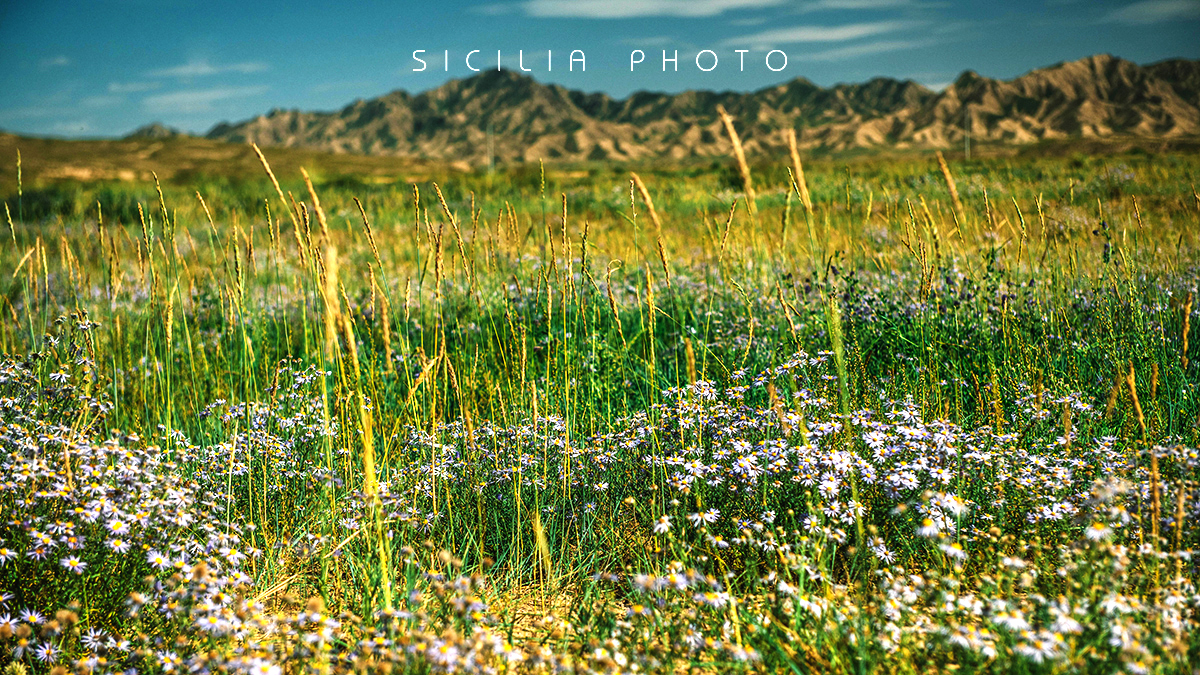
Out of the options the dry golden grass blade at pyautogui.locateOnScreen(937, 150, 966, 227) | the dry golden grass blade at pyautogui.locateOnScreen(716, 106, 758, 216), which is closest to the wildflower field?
the dry golden grass blade at pyautogui.locateOnScreen(937, 150, 966, 227)

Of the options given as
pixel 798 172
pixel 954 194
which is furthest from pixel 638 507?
pixel 954 194

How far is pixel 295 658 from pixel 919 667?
1744 millimetres

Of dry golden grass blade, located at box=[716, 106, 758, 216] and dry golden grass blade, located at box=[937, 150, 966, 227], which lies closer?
dry golden grass blade, located at box=[716, 106, 758, 216]

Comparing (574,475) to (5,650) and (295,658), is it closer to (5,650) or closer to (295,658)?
(295,658)

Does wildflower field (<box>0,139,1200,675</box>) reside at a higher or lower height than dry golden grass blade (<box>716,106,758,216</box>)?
lower

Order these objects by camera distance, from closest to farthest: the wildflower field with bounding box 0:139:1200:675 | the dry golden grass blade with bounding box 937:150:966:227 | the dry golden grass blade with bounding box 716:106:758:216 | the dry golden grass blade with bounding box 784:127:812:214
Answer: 1. the wildflower field with bounding box 0:139:1200:675
2. the dry golden grass blade with bounding box 784:127:812:214
3. the dry golden grass blade with bounding box 716:106:758:216
4. the dry golden grass blade with bounding box 937:150:966:227

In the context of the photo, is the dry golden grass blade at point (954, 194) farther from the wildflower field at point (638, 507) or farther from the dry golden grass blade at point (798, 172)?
the dry golden grass blade at point (798, 172)

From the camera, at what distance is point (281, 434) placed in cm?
309

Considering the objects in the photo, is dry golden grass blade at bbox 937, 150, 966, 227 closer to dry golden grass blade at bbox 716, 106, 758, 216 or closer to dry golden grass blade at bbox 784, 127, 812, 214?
dry golden grass blade at bbox 784, 127, 812, 214

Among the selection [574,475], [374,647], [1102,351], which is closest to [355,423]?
[574,475]

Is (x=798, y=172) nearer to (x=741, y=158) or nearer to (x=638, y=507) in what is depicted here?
(x=741, y=158)

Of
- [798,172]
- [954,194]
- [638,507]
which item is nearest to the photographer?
[798,172]

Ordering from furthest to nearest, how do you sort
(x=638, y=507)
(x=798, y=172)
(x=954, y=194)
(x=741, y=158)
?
(x=954, y=194)
(x=638, y=507)
(x=741, y=158)
(x=798, y=172)

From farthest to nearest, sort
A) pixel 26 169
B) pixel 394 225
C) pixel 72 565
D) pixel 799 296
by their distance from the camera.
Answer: pixel 26 169, pixel 394 225, pixel 799 296, pixel 72 565
